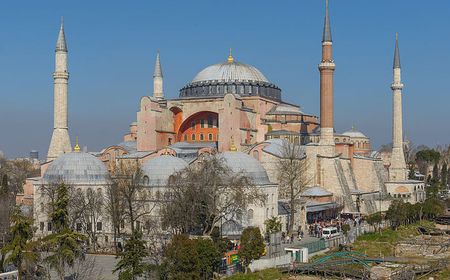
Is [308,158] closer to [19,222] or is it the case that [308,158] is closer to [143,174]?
[143,174]

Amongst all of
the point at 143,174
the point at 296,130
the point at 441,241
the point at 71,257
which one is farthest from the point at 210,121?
the point at 71,257

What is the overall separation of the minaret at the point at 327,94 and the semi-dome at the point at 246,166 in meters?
7.93

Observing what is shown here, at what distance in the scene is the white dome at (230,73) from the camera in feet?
130

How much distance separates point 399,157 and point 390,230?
507 inches

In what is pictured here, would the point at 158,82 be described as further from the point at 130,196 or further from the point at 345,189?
the point at 130,196

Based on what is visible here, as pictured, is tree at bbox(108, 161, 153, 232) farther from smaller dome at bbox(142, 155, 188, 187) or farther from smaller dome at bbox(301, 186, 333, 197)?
smaller dome at bbox(301, 186, 333, 197)

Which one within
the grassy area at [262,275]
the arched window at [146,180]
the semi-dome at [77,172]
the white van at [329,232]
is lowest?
the grassy area at [262,275]

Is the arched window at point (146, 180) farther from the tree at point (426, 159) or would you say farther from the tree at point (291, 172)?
the tree at point (426, 159)

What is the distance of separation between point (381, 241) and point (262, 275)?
9259 millimetres

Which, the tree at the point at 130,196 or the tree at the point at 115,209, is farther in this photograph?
the tree at the point at 130,196

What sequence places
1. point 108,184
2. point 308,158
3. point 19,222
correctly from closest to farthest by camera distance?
1. point 19,222
2. point 108,184
3. point 308,158

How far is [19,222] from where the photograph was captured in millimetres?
16656

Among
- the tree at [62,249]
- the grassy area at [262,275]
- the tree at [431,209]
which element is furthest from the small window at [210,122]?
the tree at [62,249]

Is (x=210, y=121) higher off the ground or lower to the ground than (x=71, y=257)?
higher
